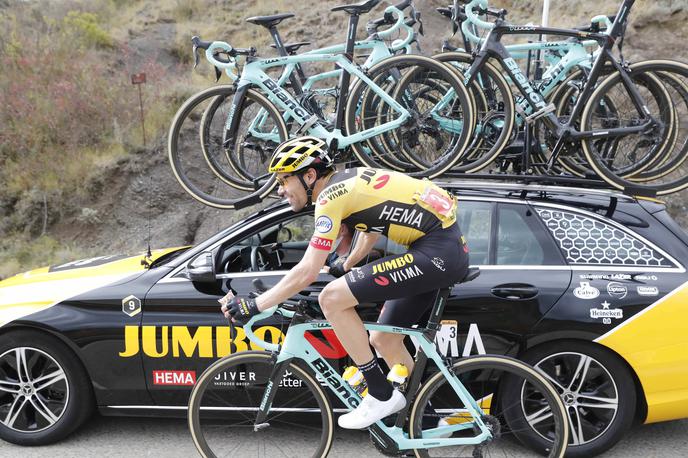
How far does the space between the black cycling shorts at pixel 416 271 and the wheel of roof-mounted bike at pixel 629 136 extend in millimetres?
1765

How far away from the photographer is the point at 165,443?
4.36m

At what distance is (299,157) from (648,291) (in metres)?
2.23

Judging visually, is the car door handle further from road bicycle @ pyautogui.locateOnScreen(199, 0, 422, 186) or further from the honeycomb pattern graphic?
road bicycle @ pyautogui.locateOnScreen(199, 0, 422, 186)

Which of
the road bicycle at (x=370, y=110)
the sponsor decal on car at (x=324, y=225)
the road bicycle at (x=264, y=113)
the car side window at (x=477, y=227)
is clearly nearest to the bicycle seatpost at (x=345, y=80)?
the road bicycle at (x=370, y=110)

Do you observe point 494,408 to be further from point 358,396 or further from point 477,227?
point 477,227

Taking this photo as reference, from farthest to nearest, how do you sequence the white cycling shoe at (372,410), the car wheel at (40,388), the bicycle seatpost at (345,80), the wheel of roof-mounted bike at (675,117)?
the bicycle seatpost at (345,80), the wheel of roof-mounted bike at (675,117), the car wheel at (40,388), the white cycling shoe at (372,410)

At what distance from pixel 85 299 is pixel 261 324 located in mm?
1182

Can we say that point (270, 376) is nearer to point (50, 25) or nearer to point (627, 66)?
point (627, 66)

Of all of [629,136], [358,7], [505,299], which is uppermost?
[358,7]

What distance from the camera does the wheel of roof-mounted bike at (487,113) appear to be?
4.86m

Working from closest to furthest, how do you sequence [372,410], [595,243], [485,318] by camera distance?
[372,410]
[485,318]
[595,243]

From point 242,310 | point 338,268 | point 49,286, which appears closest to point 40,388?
point 49,286

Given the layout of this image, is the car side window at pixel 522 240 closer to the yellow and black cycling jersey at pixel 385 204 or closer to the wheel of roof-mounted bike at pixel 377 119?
the yellow and black cycling jersey at pixel 385 204

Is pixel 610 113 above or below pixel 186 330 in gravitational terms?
above
